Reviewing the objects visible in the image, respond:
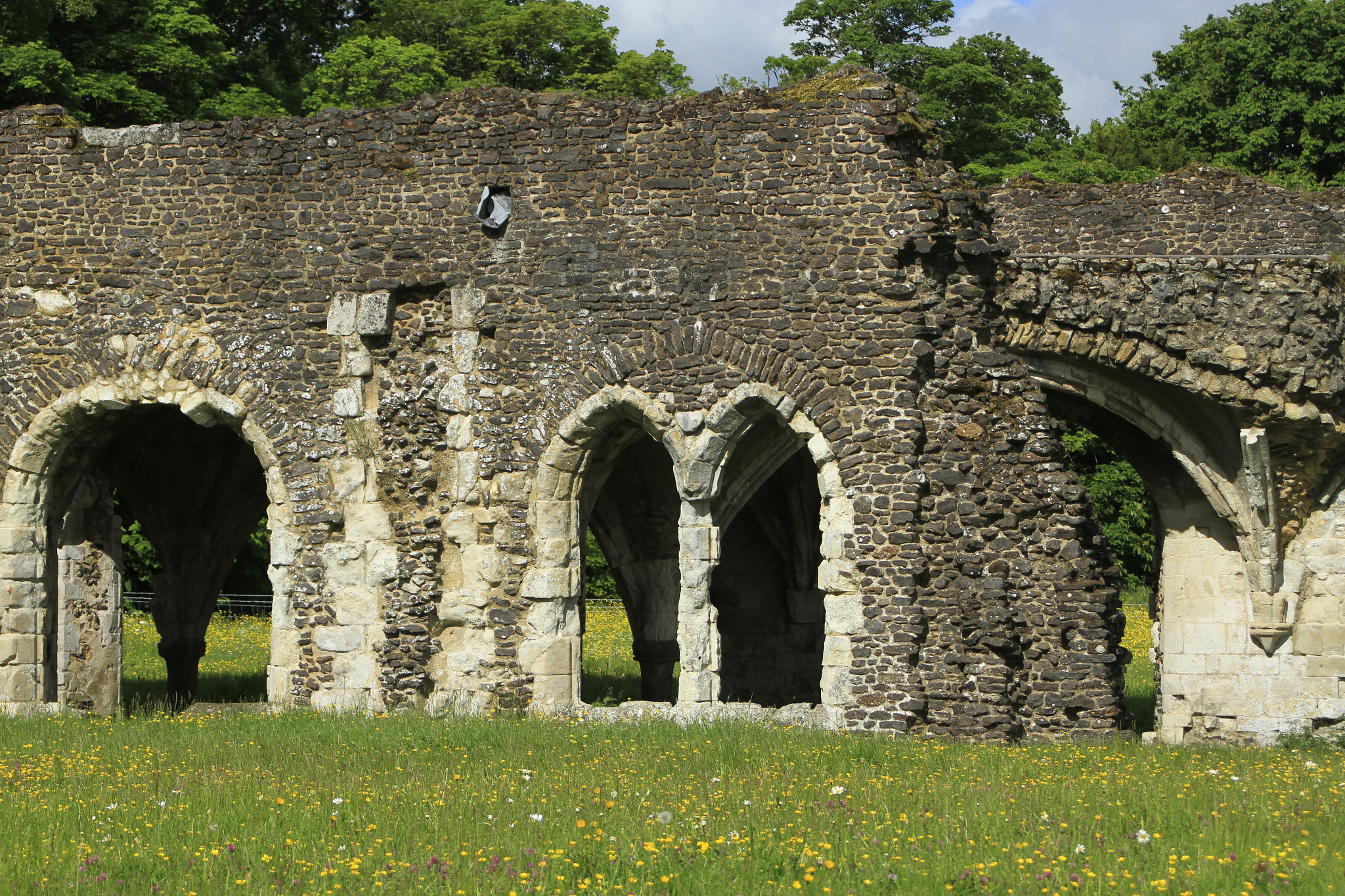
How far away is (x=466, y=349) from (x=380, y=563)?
197 centimetres

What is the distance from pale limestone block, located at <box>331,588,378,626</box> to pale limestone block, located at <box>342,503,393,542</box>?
45cm

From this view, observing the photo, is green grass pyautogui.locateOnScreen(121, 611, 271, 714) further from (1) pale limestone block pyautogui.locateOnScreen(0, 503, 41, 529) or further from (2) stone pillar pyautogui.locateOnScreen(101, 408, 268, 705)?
(1) pale limestone block pyautogui.locateOnScreen(0, 503, 41, 529)

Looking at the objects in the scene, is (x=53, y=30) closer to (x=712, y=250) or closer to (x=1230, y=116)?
(x=712, y=250)

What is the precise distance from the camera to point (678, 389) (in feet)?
44.9

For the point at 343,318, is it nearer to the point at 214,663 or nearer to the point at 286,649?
the point at 286,649

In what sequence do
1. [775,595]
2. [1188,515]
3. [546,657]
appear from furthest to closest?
[775,595], [1188,515], [546,657]

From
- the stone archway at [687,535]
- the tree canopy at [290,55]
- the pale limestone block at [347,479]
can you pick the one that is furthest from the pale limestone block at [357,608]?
the tree canopy at [290,55]

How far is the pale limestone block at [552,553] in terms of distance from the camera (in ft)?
45.8

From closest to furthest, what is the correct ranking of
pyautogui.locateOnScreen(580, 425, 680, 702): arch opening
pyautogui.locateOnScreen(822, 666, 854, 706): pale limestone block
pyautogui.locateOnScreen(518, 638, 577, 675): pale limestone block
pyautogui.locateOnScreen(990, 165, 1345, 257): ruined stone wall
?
pyautogui.locateOnScreen(822, 666, 854, 706): pale limestone block < pyautogui.locateOnScreen(518, 638, 577, 675): pale limestone block < pyautogui.locateOnScreen(990, 165, 1345, 257): ruined stone wall < pyautogui.locateOnScreen(580, 425, 680, 702): arch opening

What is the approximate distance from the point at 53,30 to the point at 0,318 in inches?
433

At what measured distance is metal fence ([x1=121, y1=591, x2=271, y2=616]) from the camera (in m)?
28.4

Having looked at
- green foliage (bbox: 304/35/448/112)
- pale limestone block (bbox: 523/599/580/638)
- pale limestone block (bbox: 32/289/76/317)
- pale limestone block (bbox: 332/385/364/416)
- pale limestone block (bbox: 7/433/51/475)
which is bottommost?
pale limestone block (bbox: 523/599/580/638)

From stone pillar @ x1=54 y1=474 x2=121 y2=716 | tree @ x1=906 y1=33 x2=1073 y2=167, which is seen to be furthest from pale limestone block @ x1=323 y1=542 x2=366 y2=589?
tree @ x1=906 y1=33 x2=1073 y2=167

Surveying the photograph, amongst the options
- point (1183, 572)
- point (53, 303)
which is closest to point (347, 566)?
point (53, 303)
